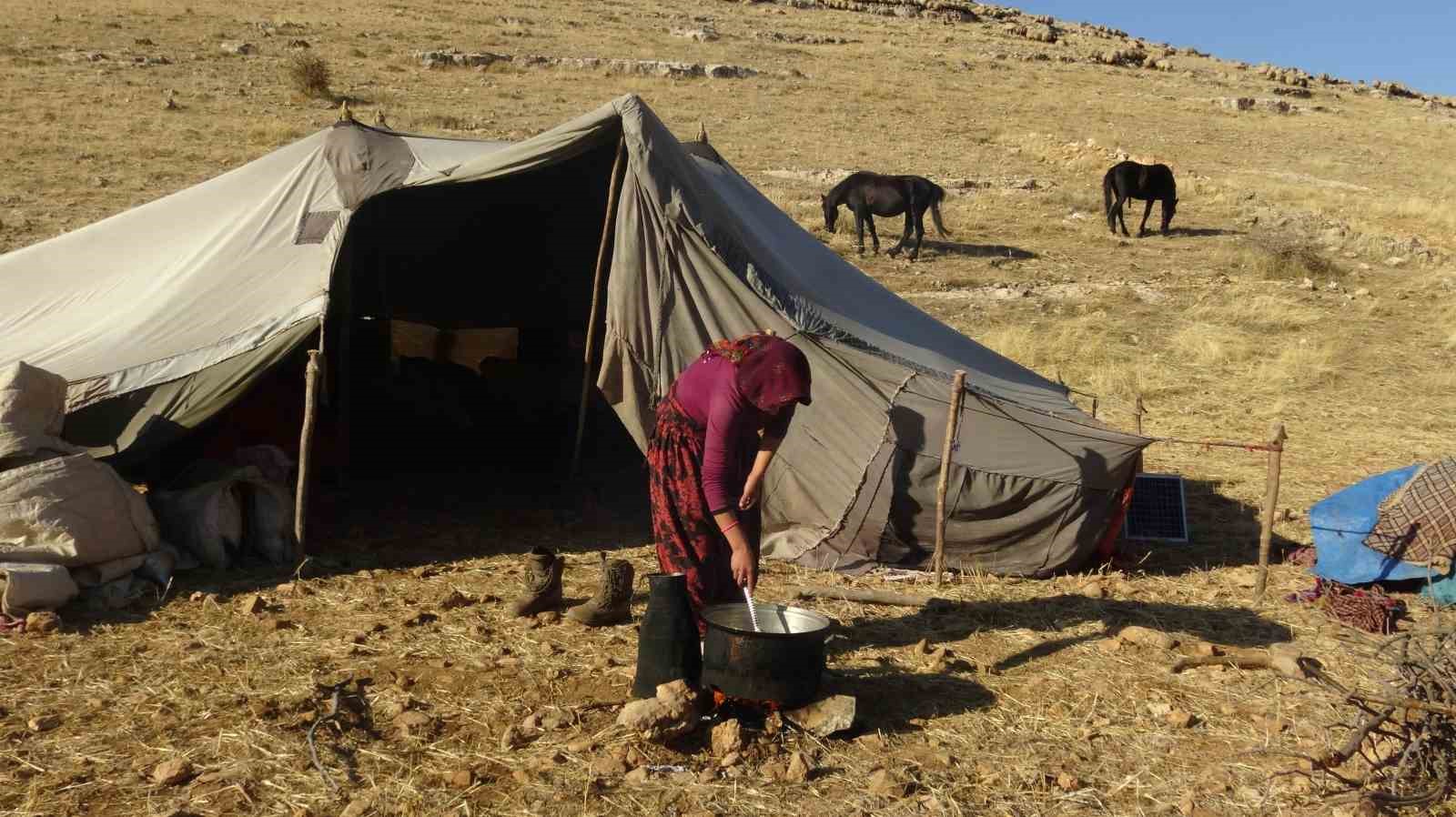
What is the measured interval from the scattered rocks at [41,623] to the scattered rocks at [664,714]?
2310mm

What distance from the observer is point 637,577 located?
5570 mm

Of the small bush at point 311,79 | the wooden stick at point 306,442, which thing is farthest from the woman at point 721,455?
the small bush at point 311,79

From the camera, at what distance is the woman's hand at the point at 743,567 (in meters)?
3.79

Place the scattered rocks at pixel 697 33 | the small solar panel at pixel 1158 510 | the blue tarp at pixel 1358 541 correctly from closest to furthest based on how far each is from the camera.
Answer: the blue tarp at pixel 1358 541 < the small solar panel at pixel 1158 510 < the scattered rocks at pixel 697 33

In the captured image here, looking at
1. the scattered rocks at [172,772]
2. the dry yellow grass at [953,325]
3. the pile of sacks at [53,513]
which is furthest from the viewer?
the pile of sacks at [53,513]

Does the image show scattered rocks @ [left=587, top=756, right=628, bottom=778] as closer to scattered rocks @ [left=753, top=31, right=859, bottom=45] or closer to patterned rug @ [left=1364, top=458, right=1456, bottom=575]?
patterned rug @ [left=1364, top=458, right=1456, bottom=575]

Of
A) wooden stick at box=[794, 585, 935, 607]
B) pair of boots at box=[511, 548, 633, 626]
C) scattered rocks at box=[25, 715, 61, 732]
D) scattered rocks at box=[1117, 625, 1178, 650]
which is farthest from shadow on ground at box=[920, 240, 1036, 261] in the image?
scattered rocks at box=[25, 715, 61, 732]

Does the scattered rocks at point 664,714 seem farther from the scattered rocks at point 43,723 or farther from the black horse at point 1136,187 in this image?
the black horse at point 1136,187

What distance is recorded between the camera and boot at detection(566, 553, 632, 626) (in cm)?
486

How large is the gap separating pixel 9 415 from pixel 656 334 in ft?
8.83

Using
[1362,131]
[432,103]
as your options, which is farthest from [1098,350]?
[1362,131]

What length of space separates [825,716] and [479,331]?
4761mm

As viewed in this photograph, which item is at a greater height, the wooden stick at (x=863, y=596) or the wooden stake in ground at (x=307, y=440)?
the wooden stake in ground at (x=307, y=440)

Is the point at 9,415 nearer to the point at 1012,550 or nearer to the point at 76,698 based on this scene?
the point at 76,698
